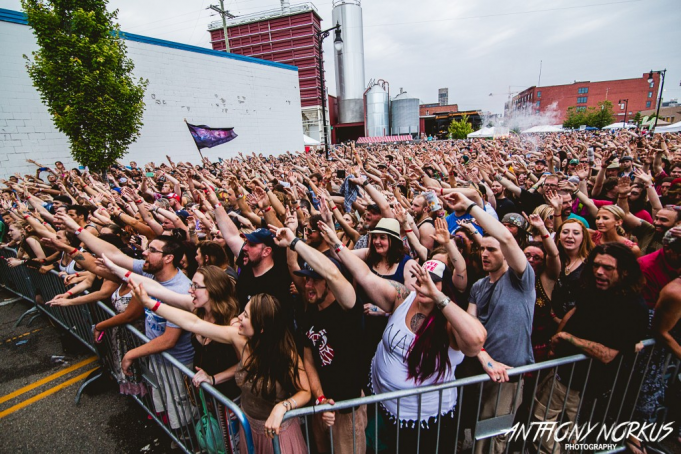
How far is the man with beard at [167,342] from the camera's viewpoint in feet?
8.82

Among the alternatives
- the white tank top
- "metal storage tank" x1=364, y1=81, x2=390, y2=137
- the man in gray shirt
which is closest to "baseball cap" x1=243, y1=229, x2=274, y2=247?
the white tank top

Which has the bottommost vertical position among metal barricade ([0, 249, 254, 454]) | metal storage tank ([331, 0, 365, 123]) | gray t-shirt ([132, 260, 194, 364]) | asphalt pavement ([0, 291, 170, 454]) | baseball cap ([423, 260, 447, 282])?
asphalt pavement ([0, 291, 170, 454])

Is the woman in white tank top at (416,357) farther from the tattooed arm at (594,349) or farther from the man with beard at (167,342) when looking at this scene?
the man with beard at (167,342)

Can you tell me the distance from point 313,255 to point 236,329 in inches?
32.3

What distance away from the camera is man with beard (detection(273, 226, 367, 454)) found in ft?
7.30

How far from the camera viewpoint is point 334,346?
2.26 meters

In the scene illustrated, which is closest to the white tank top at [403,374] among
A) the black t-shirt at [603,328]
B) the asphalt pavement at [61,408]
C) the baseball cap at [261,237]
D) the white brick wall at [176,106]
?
the black t-shirt at [603,328]

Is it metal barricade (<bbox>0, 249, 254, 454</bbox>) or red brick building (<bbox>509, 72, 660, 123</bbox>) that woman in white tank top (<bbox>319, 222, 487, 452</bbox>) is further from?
red brick building (<bbox>509, 72, 660, 123</bbox>)

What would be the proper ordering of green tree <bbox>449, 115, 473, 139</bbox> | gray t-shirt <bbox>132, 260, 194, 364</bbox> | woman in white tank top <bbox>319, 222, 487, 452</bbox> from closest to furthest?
woman in white tank top <bbox>319, 222, 487, 452</bbox> → gray t-shirt <bbox>132, 260, 194, 364</bbox> → green tree <bbox>449, 115, 473, 139</bbox>

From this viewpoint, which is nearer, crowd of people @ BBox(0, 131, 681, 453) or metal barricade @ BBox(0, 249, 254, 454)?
crowd of people @ BBox(0, 131, 681, 453)

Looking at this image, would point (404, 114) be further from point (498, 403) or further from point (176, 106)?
point (498, 403)

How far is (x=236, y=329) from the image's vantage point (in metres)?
2.36

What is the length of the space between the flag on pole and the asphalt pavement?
57.1 ft

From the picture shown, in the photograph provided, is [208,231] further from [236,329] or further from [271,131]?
[271,131]
